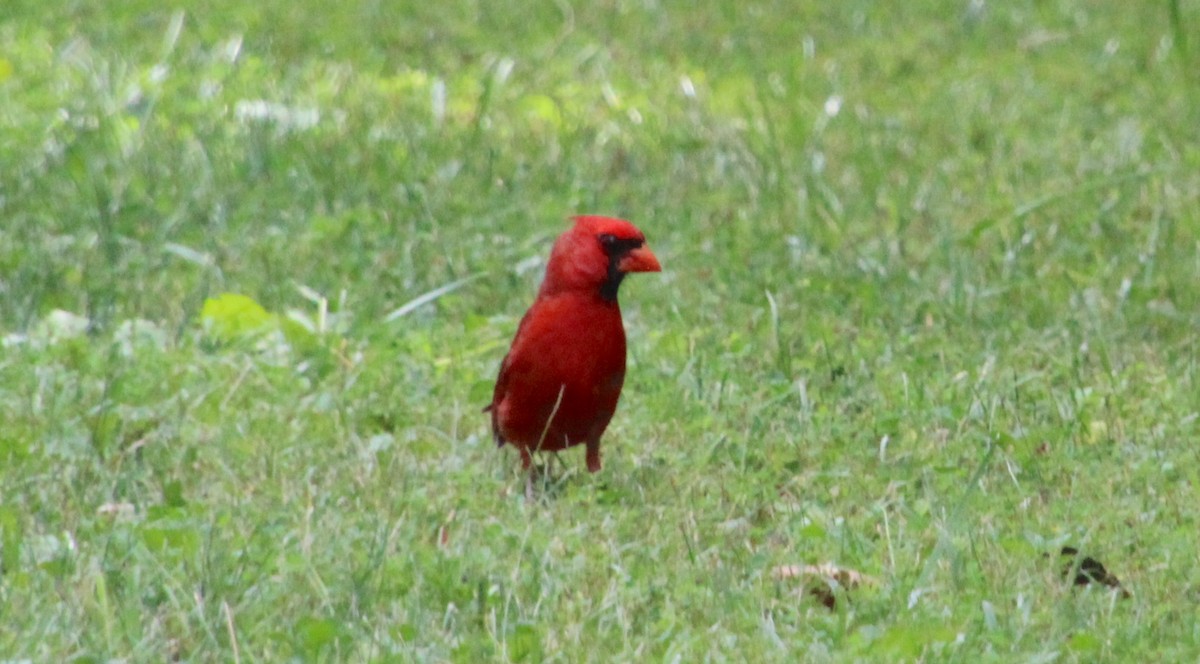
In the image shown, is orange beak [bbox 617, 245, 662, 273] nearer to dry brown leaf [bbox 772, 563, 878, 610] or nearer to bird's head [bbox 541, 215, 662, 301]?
bird's head [bbox 541, 215, 662, 301]

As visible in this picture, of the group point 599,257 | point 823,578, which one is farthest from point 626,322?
point 823,578

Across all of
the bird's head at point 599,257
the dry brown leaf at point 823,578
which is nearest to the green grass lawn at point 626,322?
the dry brown leaf at point 823,578

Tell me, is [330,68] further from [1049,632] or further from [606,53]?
[1049,632]

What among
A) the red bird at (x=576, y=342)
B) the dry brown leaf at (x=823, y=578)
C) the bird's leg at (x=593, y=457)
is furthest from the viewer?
the bird's leg at (x=593, y=457)

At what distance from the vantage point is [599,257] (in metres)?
4.35

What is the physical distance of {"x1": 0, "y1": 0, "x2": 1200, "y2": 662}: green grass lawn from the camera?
11.7ft

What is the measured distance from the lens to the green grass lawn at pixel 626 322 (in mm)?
3562

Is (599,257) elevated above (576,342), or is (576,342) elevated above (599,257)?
(599,257)

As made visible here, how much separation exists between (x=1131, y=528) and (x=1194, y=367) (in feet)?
3.57

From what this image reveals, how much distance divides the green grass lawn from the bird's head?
0.42 m

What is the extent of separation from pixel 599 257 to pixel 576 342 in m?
0.18

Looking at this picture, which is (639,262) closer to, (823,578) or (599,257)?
(599,257)

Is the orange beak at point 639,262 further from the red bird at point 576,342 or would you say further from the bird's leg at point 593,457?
the bird's leg at point 593,457

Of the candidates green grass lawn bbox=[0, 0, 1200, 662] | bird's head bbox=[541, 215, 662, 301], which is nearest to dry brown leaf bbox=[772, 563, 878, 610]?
green grass lawn bbox=[0, 0, 1200, 662]
